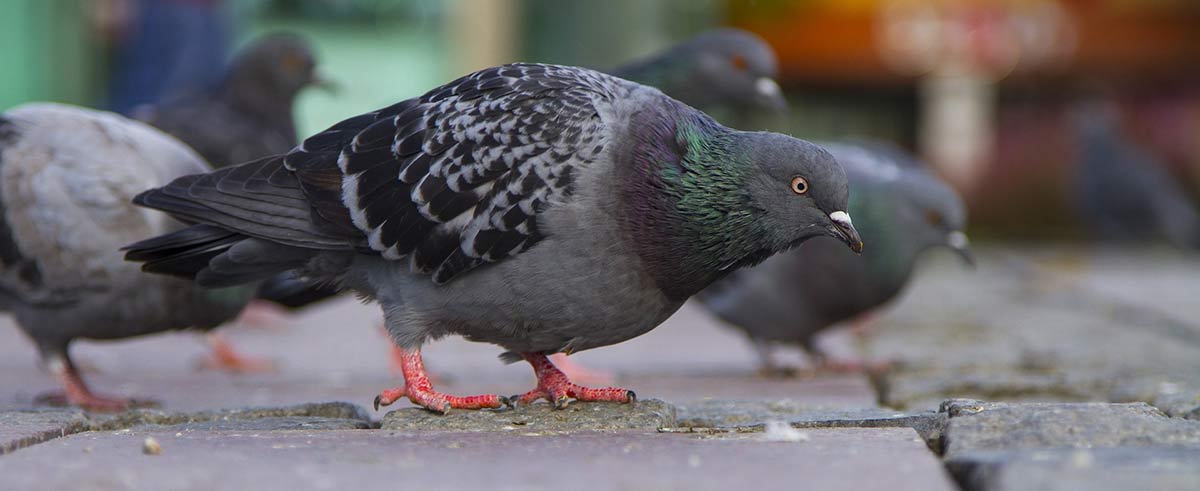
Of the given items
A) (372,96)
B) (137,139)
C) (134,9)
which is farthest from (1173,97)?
(137,139)

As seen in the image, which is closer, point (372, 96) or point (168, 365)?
point (168, 365)

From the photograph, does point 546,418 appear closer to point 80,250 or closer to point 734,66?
point 80,250

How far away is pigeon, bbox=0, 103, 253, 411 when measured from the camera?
387cm

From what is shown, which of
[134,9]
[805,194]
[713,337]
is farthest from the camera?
[134,9]

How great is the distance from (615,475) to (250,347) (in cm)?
371

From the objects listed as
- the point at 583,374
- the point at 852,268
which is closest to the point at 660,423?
the point at 583,374

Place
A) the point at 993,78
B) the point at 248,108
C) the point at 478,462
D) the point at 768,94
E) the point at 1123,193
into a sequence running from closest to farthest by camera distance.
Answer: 1. the point at 478,462
2. the point at 768,94
3. the point at 248,108
4. the point at 1123,193
5. the point at 993,78

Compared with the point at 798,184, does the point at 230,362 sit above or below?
below

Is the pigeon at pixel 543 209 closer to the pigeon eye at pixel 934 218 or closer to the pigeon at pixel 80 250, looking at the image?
the pigeon at pixel 80 250

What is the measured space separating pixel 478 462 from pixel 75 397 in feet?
5.60

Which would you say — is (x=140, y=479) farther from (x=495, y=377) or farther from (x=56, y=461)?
(x=495, y=377)

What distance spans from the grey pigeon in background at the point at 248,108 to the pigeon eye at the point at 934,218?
7.73 feet

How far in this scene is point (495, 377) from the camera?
4809 millimetres

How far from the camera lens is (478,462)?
2562mm
